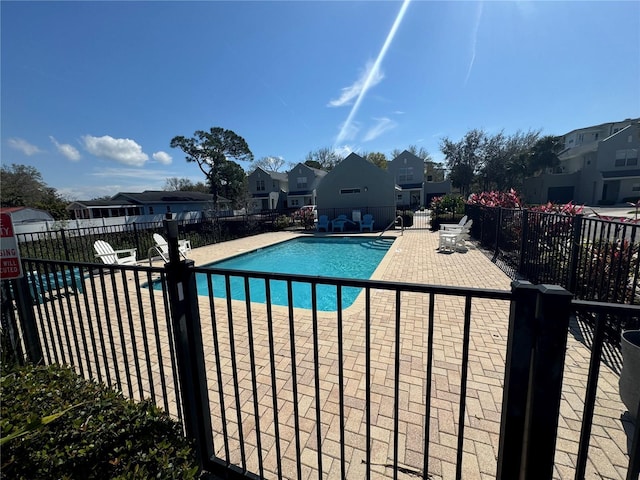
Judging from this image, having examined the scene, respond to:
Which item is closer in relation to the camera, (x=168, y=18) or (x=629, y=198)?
(x=168, y=18)

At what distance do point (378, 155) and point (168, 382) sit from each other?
165 feet

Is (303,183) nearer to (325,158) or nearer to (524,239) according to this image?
(325,158)

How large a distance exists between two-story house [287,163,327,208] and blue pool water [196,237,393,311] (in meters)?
20.9

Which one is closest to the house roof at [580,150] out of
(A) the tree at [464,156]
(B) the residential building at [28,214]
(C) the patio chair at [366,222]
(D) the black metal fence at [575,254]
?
(A) the tree at [464,156]

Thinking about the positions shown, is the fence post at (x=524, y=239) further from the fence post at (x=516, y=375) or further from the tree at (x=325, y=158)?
the tree at (x=325, y=158)

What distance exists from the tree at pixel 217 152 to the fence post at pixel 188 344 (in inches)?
1174

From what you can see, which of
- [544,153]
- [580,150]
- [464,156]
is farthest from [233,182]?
[580,150]

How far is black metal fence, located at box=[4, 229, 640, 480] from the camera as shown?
99 centimetres

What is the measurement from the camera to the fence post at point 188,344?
1.54m

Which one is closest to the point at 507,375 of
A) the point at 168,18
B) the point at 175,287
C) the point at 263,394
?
the point at 175,287

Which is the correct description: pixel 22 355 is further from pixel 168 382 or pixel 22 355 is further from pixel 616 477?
pixel 616 477

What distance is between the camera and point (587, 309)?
0.96m

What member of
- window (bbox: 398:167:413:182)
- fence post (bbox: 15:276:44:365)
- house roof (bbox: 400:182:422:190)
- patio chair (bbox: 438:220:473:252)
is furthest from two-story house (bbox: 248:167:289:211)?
fence post (bbox: 15:276:44:365)

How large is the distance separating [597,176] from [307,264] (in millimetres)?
35729
